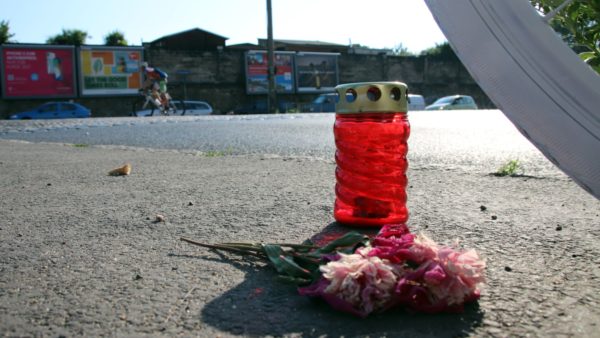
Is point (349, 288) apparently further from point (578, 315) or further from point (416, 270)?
point (578, 315)

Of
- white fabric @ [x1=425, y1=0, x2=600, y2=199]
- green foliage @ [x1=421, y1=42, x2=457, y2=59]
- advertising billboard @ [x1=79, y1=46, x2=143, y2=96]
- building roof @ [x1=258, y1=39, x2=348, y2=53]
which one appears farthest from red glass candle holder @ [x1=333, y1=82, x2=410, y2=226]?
building roof @ [x1=258, y1=39, x2=348, y2=53]

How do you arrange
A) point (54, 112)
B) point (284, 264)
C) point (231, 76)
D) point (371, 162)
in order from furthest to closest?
point (231, 76) → point (54, 112) → point (371, 162) → point (284, 264)

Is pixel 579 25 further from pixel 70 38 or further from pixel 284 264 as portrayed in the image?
pixel 70 38

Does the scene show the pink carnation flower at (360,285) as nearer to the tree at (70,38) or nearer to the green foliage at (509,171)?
the green foliage at (509,171)

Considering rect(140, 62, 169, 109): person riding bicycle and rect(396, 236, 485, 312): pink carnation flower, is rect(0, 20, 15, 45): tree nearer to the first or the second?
rect(140, 62, 169, 109): person riding bicycle

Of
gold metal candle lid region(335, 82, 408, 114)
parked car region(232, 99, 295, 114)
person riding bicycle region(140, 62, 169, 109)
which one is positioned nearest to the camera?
gold metal candle lid region(335, 82, 408, 114)

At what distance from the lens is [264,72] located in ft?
123

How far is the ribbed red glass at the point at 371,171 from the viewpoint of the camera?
2.29 meters

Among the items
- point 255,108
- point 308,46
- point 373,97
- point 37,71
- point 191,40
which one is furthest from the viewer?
point 308,46

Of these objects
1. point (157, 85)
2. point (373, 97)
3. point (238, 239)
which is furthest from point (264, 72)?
point (238, 239)

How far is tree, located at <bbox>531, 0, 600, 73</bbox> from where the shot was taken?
1409mm

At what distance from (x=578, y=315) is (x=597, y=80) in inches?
21.7

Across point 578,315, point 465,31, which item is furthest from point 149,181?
point 578,315

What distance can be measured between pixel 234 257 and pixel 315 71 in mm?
38215
